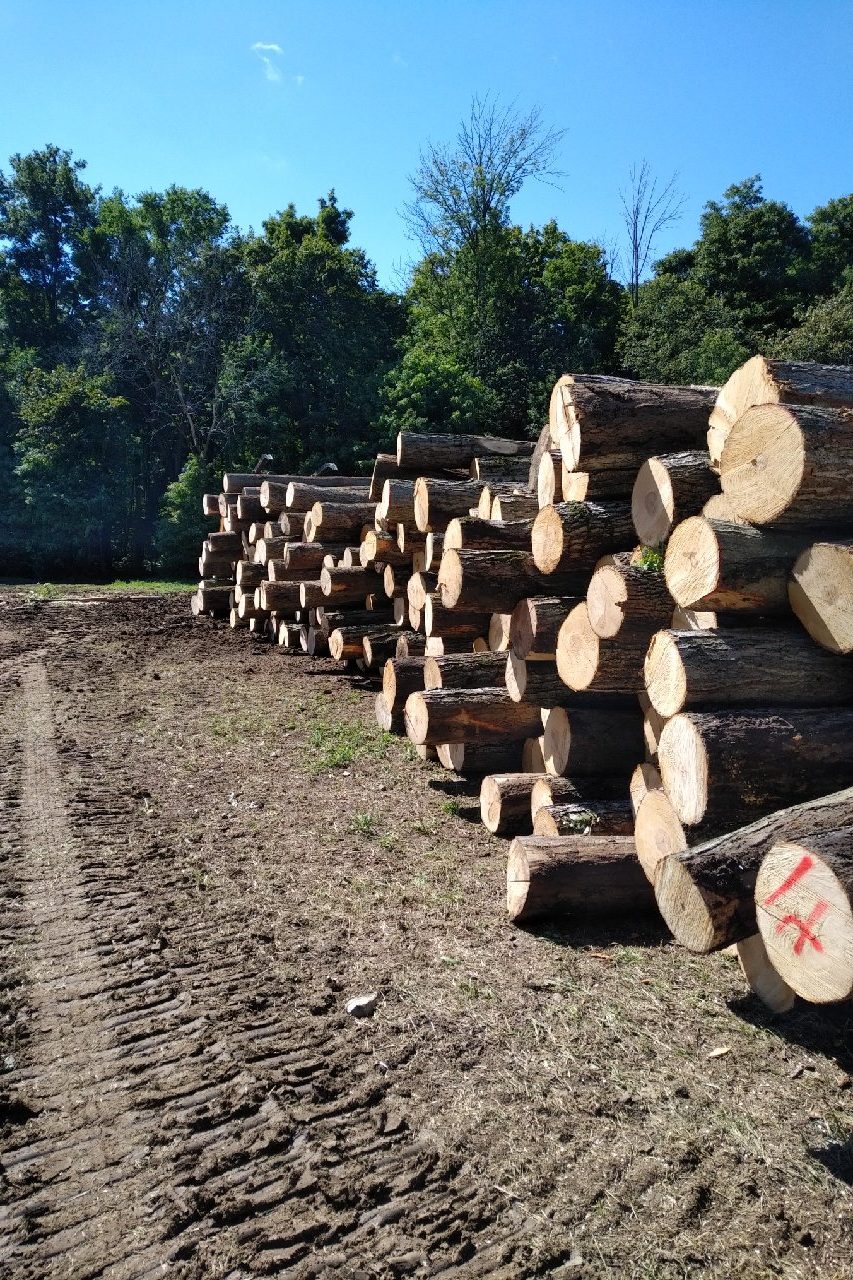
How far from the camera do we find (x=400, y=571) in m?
8.62

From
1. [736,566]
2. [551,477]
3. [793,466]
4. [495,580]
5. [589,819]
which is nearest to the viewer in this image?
[793,466]

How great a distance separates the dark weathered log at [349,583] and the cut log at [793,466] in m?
5.96

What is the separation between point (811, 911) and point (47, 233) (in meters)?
40.1

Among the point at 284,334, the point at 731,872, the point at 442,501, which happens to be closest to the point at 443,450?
the point at 442,501

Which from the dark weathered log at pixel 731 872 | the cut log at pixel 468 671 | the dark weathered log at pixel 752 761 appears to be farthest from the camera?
the cut log at pixel 468 671

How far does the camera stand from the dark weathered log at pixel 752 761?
3373 mm

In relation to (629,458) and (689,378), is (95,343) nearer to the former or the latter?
(689,378)

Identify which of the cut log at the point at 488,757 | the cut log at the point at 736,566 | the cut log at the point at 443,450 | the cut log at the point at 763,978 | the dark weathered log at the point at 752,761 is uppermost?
the cut log at the point at 443,450

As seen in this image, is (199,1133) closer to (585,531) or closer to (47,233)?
(585,531)

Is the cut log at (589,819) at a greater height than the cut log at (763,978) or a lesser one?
greater

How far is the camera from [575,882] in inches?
159

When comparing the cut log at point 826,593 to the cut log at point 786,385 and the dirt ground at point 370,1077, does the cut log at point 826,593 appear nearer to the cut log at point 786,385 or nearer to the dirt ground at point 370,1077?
the cut log at point 786,385

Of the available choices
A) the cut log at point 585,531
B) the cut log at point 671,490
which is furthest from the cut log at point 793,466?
the cut log at point 585,531

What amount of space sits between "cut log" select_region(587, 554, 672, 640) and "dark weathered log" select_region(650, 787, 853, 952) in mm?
1276
